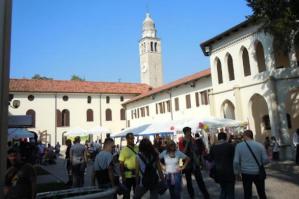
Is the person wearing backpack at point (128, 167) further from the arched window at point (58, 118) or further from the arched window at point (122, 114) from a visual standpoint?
the arched window at point (122, 114)

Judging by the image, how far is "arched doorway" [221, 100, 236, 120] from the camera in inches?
945

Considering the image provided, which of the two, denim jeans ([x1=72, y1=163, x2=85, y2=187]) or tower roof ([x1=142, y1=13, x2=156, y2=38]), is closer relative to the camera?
denim jeans ([x1=72, y1=163, x2=85, y2=187])

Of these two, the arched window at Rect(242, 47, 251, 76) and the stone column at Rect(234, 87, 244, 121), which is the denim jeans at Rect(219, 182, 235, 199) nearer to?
the stone column at Rect(234, 87, 244, 121)

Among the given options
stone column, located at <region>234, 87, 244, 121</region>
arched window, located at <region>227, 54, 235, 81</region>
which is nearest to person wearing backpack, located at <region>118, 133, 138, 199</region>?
stone column, located at <region>234, 87, 244, 121</region>

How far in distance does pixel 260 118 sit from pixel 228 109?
2661 mm

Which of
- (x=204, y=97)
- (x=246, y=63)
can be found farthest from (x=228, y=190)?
(x=204, y=97)

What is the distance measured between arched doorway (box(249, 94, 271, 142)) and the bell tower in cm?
4947

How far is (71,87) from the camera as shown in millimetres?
50562

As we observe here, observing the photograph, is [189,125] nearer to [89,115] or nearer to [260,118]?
[260,118]

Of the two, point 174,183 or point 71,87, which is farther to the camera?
point 71,87

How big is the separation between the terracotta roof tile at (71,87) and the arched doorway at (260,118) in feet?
108

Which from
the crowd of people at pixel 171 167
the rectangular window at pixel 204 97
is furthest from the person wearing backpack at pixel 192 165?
the rectangular window at pixel 204 97

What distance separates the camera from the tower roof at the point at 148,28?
79.1 m

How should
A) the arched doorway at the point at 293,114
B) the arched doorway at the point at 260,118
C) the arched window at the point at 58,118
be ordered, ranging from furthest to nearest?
1. the arched window at the point at 58,118
2. the arched doorway at the point at 260,118
3. the arched doorway at the point at 293,114
